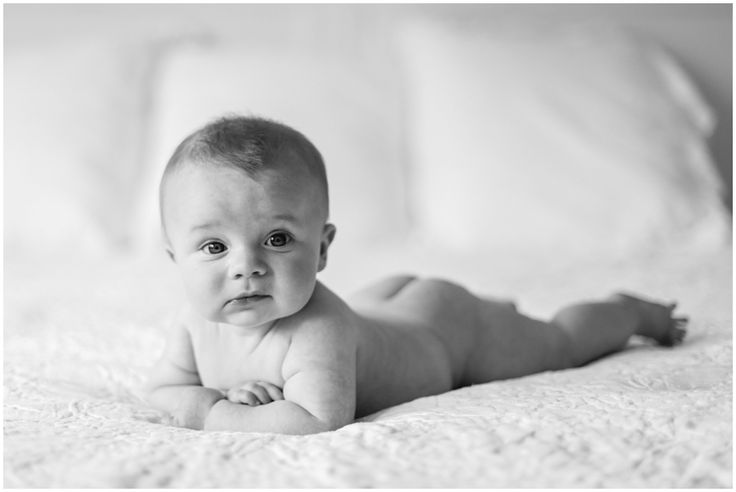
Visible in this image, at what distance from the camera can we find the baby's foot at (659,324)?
1349 mm

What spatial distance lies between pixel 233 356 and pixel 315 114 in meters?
1.38

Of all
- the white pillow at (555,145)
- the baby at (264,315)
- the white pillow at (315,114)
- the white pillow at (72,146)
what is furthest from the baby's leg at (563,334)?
the white pillow at (72,146)

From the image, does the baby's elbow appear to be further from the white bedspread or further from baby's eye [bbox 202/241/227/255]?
baby's eye [bbox 202/241/227/255]

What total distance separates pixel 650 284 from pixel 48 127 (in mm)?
1583

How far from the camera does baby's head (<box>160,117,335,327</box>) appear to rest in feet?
3.05

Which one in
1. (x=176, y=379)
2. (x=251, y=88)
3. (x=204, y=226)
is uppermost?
(x=251, y=88)

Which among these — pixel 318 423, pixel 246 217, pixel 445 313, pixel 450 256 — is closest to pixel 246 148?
pixel 246 217

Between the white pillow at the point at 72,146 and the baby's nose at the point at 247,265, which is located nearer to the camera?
the baby's nose at the point at 247,265

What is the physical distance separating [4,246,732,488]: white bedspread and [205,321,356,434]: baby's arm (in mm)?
56

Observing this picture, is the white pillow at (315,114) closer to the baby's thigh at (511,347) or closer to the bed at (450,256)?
the bed at (450,256)

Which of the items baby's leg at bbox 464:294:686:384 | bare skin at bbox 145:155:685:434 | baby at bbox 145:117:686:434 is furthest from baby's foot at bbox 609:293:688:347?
baby at bbox 145:117:686:434

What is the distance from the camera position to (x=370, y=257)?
1.99 meters

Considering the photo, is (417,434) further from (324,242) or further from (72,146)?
(72,146)

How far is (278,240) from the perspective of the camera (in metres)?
0.95
